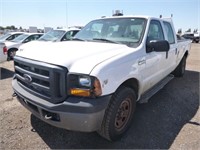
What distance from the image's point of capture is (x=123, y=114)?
3.17 m

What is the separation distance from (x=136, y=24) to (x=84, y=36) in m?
1.08

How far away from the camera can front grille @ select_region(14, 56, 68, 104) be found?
98.8 inches

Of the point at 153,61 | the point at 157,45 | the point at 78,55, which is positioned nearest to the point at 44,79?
the point at 78,55

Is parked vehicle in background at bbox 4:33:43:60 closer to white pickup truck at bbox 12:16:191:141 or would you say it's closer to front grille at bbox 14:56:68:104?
white pickup truck at bbox 12:16:191:141

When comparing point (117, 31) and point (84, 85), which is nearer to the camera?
point (84, 85)

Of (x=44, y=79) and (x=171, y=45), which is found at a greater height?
(x=171, y=45)

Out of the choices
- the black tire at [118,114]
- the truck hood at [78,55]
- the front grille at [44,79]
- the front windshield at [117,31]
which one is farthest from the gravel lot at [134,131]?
the front windshield at [117,31]

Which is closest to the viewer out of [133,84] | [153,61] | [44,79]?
[44,79]

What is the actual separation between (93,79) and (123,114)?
3.34 feet

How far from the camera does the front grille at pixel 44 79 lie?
2510 mm

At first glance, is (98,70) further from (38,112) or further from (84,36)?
(84,36)

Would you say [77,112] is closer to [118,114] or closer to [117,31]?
[118,114]

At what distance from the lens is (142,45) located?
3.43m

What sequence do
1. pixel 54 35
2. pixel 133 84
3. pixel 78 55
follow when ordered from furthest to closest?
pixel 54 35 < pixel 133 84 < pixel 78 55
